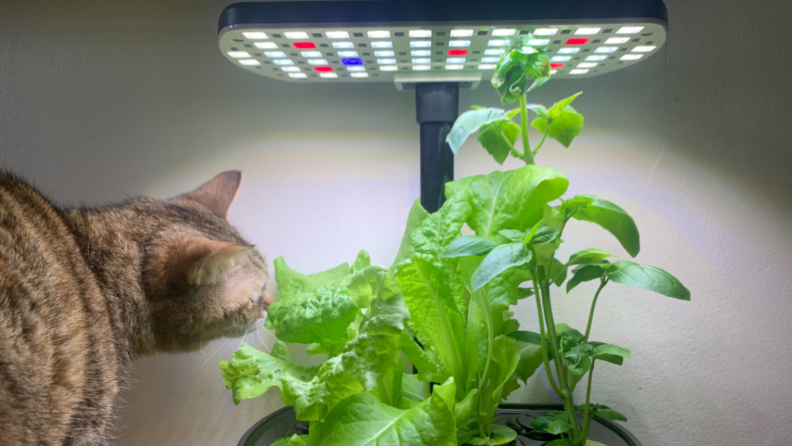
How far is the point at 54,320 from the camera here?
0.59 metres

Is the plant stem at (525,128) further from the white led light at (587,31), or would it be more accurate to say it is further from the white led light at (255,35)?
the white led light at (255,35)

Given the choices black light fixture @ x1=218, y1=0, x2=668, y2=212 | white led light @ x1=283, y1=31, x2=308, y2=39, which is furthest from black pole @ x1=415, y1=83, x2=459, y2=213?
white led light @ x1=283, y1=31, x2=308, y2=39

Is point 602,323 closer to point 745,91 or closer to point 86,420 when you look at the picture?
point 745,91

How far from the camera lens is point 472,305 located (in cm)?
67

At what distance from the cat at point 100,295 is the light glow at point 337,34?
0.32 metres

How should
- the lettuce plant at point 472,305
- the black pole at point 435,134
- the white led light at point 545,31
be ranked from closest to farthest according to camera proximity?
the lettuce plant at point 472,305, the white led light at point 545,31, the black pole at point 435,134

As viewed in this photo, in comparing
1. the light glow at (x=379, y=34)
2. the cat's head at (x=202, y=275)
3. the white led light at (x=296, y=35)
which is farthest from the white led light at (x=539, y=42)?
the cat's head at (x=202, y=275)

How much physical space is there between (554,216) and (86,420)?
67cm

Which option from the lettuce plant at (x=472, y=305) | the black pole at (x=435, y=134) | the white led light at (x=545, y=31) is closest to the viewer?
the lettuce plant at (x=472, y=305)

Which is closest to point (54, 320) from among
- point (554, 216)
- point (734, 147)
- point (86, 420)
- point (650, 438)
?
point (86, 420)

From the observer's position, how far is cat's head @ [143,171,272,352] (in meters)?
0.71

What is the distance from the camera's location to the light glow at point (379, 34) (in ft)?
2.12

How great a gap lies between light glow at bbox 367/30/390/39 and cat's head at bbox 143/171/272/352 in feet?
1.15

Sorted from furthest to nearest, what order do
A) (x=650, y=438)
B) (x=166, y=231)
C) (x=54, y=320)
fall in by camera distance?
(x=650, y=438) < (x=166, y=231) < (x=54, y=320)
